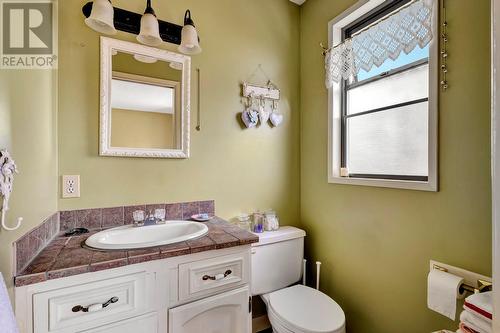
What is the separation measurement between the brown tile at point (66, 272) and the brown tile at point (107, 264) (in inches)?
0.7

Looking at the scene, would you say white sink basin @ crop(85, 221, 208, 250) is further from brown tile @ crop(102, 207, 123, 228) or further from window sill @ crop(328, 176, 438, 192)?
window sill @ crop(328, 176, 438, 192)

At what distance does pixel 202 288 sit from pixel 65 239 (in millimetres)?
680

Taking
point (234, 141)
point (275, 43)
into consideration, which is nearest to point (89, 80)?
point (234, 141)

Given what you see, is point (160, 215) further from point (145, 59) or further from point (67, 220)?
point (145, 59)

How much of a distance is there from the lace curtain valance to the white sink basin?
4.22 ft

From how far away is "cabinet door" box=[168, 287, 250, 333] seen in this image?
1.04m

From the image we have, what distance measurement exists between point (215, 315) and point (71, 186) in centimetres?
99

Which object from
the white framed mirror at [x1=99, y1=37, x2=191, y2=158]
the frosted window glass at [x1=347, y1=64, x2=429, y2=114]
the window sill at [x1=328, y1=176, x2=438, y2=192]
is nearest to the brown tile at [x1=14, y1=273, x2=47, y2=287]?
the white framed mirror at [x1=99, y1=37, x2=191, y2=158]

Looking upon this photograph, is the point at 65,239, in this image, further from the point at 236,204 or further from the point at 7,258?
the point at 236,204

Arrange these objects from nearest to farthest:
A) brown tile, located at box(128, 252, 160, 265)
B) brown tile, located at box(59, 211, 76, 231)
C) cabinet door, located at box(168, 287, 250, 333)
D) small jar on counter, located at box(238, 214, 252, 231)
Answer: brown tile, located at box(128, 252, 160, 265)
cabinet door, located at box(168, 287, 250, 333)
brown tile, located at box(59, 211, 76, 231)
small jar on counter, located at box(238, 214, 252, 231)

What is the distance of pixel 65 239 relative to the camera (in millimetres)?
1154

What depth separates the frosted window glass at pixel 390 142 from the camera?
1311 millimetres

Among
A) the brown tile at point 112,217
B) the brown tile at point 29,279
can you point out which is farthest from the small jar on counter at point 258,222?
the brown tile at point 29,279

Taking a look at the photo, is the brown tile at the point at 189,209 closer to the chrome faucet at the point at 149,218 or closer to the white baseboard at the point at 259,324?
the chrome faucet at the point at 149,218
